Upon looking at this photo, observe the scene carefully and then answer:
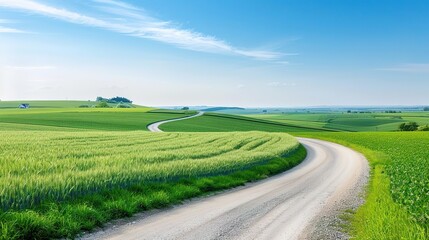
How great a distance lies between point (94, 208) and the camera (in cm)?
1349

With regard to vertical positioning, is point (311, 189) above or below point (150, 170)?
below

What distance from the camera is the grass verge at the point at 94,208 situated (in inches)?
429

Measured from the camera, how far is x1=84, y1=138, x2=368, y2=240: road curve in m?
12.2

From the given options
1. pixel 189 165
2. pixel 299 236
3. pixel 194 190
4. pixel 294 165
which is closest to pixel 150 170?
pixel 194 190

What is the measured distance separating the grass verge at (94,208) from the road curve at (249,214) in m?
0.67

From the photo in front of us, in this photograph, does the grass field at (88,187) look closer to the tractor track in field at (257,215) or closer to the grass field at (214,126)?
the tractor track in field at (257,215)

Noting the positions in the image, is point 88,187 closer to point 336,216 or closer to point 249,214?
point 249,214

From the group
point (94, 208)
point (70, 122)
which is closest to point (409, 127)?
point (70, 122)

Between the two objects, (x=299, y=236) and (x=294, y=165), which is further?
(x=294, y=165)

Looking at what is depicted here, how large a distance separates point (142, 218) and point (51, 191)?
336 cm

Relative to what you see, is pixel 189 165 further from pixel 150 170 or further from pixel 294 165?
pixel 294 165

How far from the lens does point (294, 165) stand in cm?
3419

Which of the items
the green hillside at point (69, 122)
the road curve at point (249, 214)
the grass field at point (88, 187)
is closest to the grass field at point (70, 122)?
the green hillside at point (69, 122)

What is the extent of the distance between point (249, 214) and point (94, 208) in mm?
5906
